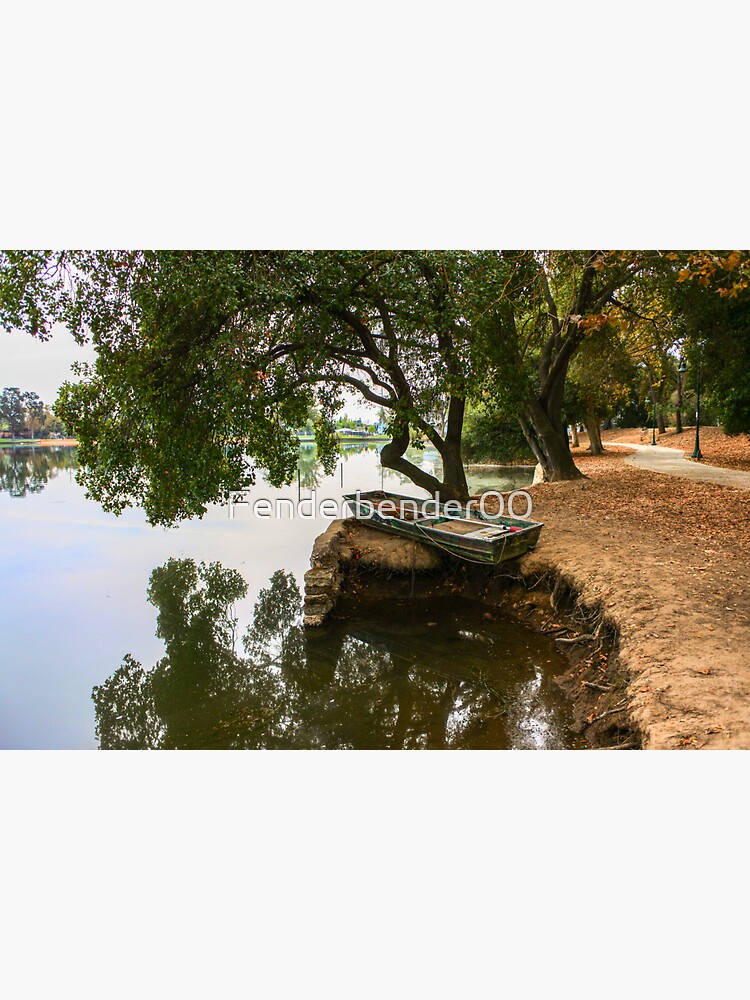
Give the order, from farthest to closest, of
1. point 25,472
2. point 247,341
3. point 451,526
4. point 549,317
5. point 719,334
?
point 25,472, point 549,317, point 719,334, point 451,526, point 247,341

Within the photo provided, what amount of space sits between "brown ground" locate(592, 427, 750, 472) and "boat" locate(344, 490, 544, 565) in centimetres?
692

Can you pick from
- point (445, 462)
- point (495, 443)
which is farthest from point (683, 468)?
point (495, 443)

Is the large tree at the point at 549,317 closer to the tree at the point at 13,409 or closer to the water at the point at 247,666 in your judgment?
the water at the point at 247,666

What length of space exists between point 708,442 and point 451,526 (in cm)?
1220

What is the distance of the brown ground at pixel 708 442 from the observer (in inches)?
469

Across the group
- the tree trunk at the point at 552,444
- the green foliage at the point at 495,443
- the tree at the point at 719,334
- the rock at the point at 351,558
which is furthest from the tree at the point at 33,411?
the green foliage at the point at 495,443

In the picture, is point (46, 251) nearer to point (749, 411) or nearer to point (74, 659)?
point (74, 659)

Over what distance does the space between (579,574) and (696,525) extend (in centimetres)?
216

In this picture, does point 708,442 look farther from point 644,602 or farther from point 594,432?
point 644,602

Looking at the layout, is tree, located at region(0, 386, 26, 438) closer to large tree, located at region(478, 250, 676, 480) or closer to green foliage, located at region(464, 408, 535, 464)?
large tree, located at region(478, 250, 676, 480)

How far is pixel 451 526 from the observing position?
253 inches

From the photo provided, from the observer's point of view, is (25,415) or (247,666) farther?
(25,415)

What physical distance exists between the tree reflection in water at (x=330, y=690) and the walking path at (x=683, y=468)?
606 centimetres

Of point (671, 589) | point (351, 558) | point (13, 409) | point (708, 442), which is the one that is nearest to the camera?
point (671, 589)
